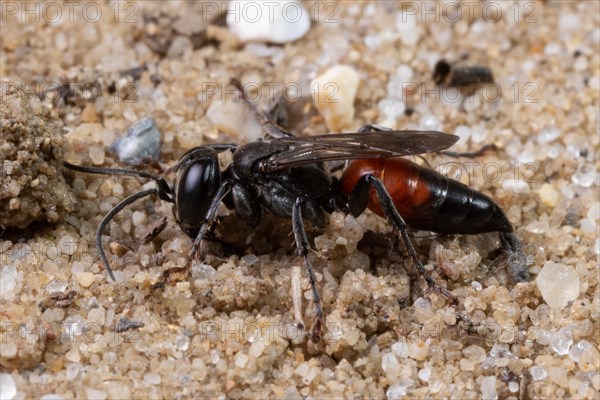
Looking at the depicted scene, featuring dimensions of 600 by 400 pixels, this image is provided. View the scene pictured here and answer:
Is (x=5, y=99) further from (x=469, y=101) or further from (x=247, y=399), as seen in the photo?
(x=469, y=101)

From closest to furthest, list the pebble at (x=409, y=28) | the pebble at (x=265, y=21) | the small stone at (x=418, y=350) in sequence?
the small stone at (x=418, y=350) < the pebble at (x=265, y=21) < the pebble at (x=409, y=28)

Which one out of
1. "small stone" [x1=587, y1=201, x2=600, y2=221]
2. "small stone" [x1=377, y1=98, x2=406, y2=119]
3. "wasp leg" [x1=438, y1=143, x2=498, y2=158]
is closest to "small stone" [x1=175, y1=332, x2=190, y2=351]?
"wasp leg" [x1=438, y1=143, x2=498, y2=158]

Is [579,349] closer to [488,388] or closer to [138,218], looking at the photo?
[488,388]

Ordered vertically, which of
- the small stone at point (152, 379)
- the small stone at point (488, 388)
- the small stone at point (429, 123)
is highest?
the small stone at point (429, 123)

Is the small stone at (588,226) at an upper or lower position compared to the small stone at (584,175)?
lower

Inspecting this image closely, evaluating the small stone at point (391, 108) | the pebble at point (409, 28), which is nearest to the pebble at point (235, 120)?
the small stone at point (391, 108)

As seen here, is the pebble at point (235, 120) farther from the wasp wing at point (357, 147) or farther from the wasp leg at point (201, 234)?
the wasp leg at point (201, 234)

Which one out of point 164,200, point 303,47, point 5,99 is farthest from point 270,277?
point 303,47
